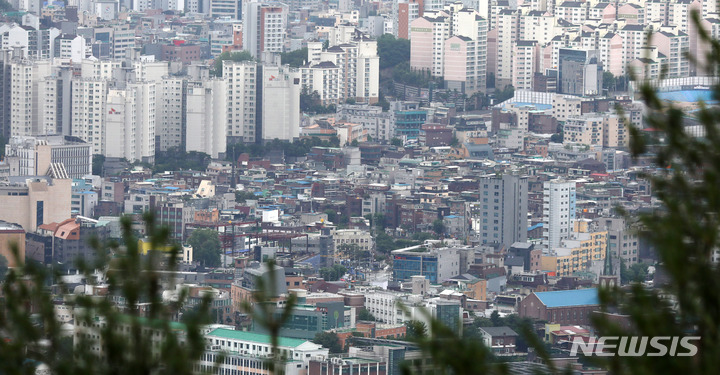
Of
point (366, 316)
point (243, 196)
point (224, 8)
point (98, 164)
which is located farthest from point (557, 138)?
point (224, 8)

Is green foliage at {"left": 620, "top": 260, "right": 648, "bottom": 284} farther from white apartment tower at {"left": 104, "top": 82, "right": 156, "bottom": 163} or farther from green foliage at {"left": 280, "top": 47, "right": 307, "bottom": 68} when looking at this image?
green foliage at {"left": 280, "top": 47, "right": 307, "bottom": 68}

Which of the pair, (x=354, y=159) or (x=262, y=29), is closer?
(x=354, y=159)

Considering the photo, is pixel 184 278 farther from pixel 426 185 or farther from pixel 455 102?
pixel 455 102

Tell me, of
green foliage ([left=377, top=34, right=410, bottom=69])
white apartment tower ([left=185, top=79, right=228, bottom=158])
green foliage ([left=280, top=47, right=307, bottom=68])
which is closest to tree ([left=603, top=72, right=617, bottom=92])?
green foliage ([left=377, top=34, right=410, bottom=69])

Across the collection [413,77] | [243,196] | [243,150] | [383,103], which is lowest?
[243,196]

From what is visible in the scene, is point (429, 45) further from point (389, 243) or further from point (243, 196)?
point (389, 243)

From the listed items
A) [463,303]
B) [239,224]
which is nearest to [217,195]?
[239,224]

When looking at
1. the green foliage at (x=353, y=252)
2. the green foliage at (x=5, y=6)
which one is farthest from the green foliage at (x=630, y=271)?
the green foliage at (x=5, y=6)
